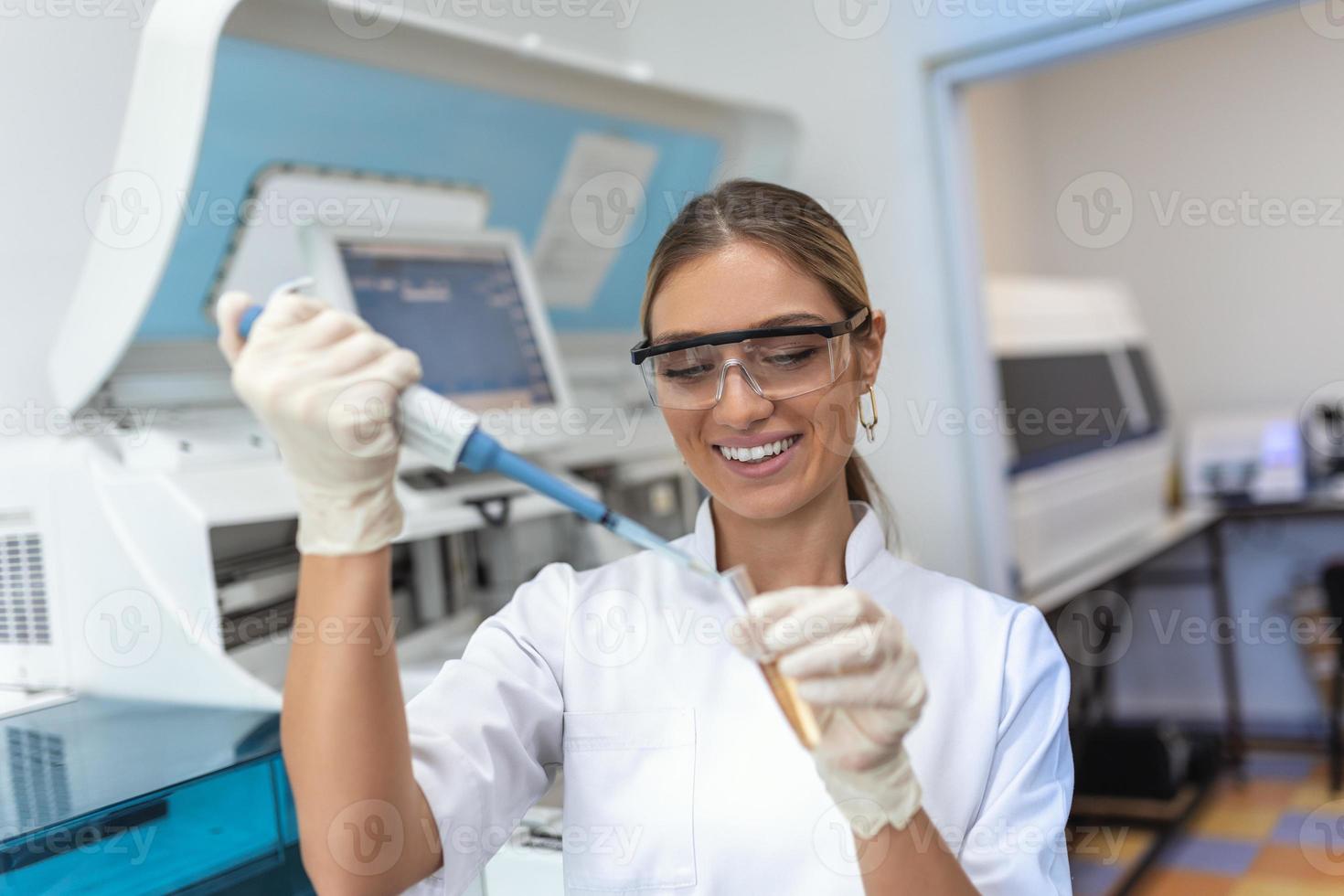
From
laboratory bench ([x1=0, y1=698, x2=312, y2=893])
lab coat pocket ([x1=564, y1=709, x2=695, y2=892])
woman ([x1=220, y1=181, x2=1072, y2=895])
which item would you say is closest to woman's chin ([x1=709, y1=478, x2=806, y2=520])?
woman ([x1=220, y1=181, x2=1072, y2=895])

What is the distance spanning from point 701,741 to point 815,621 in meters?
0.33

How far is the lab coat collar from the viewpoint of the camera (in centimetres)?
127

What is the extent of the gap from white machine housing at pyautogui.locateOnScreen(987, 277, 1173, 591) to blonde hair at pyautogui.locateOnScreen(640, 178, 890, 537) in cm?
166

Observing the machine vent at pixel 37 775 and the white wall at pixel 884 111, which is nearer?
the machine vent at pixel 37 775

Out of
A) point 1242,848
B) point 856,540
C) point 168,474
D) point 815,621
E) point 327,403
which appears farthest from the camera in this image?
point 1242,848

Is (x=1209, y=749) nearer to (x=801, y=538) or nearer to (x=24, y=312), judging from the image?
(x=801, y=538)

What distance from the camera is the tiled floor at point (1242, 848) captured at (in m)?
3.04

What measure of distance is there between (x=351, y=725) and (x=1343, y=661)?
3.70 metres

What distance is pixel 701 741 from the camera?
1.19 m

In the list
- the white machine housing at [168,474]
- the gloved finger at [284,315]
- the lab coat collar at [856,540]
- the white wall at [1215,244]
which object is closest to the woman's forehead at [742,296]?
the lab coat collar at [856,540]

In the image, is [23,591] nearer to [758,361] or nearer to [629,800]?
[629,800]

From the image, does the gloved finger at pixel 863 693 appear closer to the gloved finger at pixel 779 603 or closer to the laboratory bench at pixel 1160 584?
the gloved finger at pixel 779 603

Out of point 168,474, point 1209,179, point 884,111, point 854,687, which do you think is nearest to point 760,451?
point 854,687

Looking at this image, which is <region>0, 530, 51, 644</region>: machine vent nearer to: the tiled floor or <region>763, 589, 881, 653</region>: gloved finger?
<region>763, 589, 881, 653</region>: gloved finger
